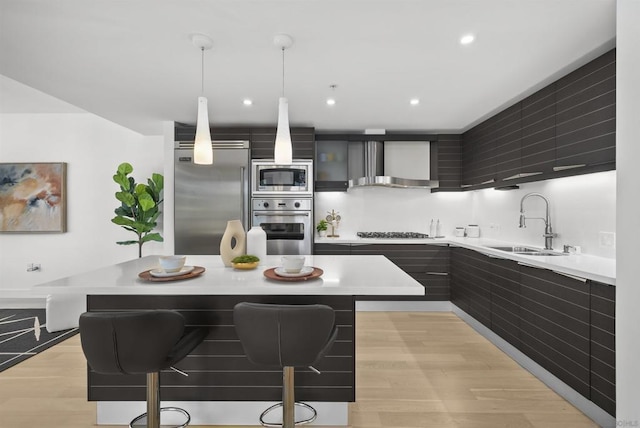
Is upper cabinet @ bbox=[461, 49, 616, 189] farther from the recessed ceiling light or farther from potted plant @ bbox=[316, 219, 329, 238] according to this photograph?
potted plant @ bbox=[316, 219, 329, 238]

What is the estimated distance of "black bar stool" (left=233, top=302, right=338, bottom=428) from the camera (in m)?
1.39

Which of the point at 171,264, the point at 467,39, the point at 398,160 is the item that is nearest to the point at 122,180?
the point at 171,264

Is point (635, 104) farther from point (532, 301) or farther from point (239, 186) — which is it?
point (239, 186)

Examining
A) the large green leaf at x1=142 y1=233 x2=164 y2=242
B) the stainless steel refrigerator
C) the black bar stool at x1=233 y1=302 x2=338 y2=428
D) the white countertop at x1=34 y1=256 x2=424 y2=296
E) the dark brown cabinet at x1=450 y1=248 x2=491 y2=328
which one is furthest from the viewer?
the large green leaf at x1=142 y1=233 x2=164 y2=242

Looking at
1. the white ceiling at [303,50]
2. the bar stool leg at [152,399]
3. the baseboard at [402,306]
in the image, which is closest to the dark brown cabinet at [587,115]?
the white ceiling at [303,50]

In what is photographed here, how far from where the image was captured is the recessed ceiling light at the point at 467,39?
2062 millimetres

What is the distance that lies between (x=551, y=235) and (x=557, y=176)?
64 centimetres

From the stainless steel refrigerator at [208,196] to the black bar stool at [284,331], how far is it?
2701 millimetres

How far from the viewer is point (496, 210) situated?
4.05 m

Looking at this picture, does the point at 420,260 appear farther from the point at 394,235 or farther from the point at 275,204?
the point at 275,204

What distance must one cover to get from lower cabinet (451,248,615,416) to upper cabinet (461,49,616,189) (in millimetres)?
838

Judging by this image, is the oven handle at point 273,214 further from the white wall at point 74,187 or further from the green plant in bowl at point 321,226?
the white wall at point 74,187

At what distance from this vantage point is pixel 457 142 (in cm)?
454

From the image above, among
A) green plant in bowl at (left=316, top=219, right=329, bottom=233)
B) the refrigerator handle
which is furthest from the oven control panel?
green plant in bowl at (left=316, top=219, right=329, bottom=233)
